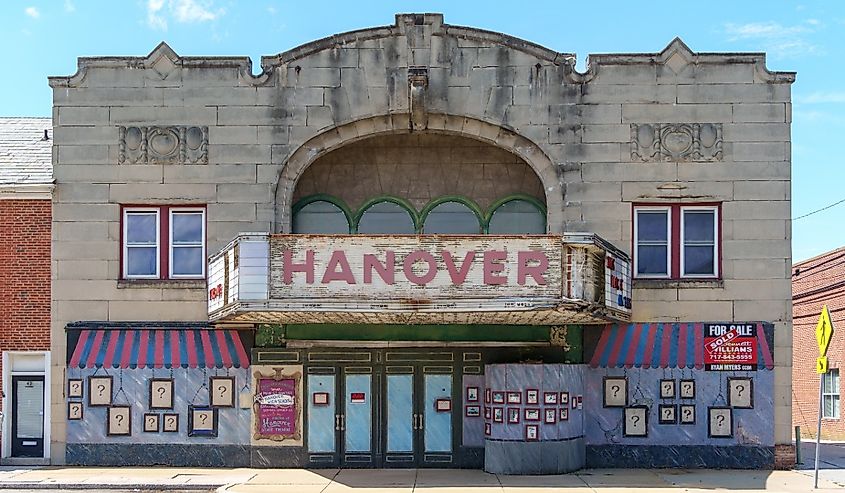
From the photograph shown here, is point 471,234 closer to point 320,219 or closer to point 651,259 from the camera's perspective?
point 320,219

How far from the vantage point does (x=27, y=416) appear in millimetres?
22016

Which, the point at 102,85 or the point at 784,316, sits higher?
the point at 102,85

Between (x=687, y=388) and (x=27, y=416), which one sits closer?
(x=687, y=388)

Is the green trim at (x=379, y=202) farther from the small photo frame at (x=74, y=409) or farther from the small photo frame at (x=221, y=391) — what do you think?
the small photo frame at (x=74, y=409)

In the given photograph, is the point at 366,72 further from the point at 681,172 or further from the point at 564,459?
the point at 564,459

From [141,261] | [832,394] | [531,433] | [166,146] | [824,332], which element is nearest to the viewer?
[824,332]

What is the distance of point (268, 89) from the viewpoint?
21859 millimetres

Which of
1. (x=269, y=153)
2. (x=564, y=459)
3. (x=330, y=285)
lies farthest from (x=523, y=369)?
(x=269, y=153)

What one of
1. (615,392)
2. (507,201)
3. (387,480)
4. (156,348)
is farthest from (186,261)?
(615,392)

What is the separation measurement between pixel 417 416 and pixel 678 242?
651 cm

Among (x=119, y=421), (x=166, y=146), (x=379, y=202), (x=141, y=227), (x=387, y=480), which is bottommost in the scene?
(x=387, y=480)

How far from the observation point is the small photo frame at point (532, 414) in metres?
20.3

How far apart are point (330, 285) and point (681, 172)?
8051mm

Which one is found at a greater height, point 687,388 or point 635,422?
point 687,388
